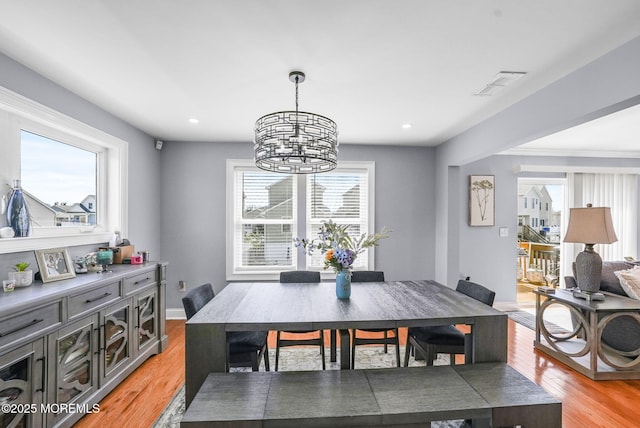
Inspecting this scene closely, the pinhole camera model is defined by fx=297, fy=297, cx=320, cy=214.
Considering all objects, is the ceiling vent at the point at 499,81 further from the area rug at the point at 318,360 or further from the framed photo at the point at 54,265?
the framed photo at the point at 54,265

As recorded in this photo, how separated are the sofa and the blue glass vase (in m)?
2.70

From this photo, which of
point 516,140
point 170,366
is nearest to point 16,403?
point 170,366

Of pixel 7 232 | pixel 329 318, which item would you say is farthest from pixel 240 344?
pixel 7 232

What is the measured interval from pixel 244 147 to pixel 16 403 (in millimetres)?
3300

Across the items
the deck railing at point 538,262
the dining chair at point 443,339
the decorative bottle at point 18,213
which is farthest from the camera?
the deck railing at point 538,262

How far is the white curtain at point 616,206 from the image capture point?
482 centimetres

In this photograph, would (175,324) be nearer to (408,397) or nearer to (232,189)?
(232,189)

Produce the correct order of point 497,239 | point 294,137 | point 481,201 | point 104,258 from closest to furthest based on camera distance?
point 294,137 → point 104,258 → point 481,201 → point 497,239

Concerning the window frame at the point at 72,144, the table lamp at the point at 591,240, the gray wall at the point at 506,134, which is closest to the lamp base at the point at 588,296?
the table lamp at the point at 591,240

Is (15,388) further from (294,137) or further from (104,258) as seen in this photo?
(294,137)

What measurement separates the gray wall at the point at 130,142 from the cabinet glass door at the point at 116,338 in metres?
0.77

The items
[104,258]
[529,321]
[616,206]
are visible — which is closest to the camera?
[104,258]

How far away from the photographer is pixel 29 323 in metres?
1.67

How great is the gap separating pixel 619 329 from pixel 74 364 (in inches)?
182
